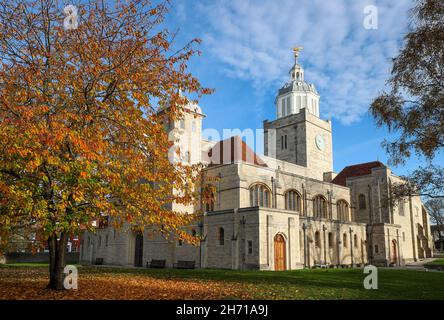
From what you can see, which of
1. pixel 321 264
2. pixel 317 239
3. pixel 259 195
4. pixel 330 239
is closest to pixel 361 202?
pixel 330 239

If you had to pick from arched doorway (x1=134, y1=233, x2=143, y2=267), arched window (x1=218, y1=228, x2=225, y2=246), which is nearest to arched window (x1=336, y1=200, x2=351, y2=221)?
arched window (x1=218, y1=228, x2=225, y2=246)

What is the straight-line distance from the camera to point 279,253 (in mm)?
30375

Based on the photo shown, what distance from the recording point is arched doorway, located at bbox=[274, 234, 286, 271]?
2998 centimetres

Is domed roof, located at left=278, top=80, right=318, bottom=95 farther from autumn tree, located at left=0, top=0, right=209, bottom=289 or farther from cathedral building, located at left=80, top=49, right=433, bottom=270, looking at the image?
autumn tree, located at left=0, top=0, right=209, bottom=289

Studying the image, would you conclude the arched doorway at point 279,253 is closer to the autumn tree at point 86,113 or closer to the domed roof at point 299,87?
the autumn tree at point 86,113

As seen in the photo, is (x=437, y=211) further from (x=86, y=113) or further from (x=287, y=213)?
(x=86, y=113)

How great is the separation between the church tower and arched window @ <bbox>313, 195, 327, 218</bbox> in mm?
11087

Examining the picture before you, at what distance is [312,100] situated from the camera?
197 ft

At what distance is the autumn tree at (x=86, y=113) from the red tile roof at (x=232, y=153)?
28.2 metres

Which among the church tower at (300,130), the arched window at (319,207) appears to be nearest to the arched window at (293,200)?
the arched window at (319,207)

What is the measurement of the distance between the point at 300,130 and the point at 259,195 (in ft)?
73.0
